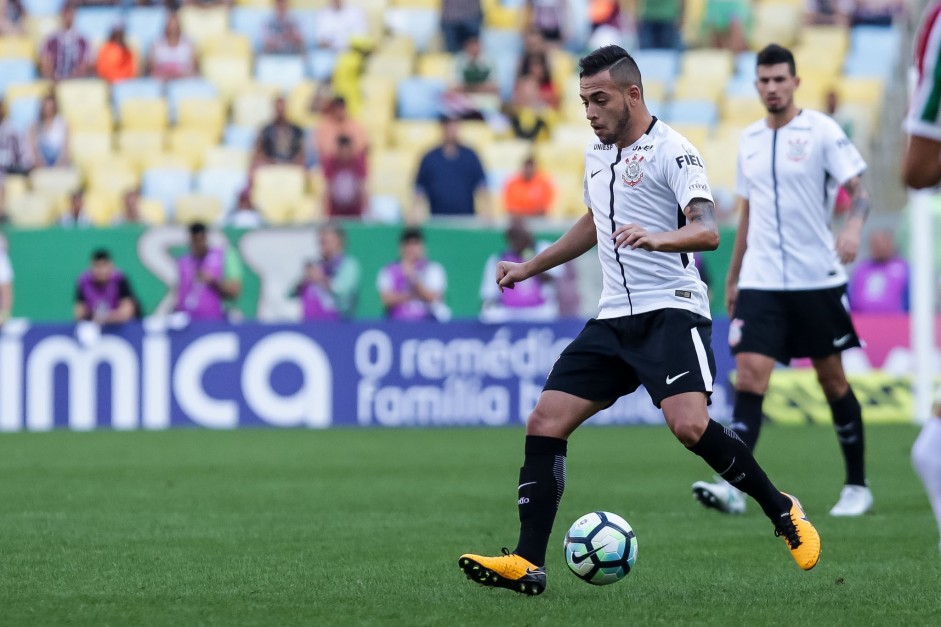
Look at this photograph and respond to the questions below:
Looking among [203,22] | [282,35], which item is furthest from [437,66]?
[203,22]

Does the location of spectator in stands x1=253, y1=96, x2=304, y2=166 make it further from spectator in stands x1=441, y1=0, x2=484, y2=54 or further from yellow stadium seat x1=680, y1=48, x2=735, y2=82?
yellow stadium seat x1=680, y1=48, x2=735, y2=82

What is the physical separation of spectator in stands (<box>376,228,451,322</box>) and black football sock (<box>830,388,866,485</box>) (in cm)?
781

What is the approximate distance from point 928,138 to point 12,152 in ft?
57.1

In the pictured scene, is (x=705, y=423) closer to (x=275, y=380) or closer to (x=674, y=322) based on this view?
(x=674, y=322)

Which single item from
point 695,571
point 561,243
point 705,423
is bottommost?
point 695,571

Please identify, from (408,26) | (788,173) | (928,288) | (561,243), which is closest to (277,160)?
(408,26)

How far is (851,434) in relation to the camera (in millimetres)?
9336

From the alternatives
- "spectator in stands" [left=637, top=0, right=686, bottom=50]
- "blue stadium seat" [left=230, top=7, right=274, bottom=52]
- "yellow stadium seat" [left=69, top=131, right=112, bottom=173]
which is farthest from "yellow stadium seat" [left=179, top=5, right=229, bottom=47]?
"spectator in stands" [left=637, top=0, right=686, bottom=50]

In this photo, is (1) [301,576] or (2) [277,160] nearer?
(1) [301,576]

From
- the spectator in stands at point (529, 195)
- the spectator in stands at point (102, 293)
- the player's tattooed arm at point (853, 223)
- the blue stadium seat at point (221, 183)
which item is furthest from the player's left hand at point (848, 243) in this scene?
the blue stadium seat at point (221, 183)

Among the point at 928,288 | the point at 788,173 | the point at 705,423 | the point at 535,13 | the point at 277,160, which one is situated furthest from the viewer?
the point at 535,13

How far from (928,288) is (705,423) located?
1013cm

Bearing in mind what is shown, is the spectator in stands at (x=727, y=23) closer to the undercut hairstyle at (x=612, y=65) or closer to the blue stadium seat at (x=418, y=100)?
the blue stadium seat at (x=418, y=100)

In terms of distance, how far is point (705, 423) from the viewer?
6.27 meters
